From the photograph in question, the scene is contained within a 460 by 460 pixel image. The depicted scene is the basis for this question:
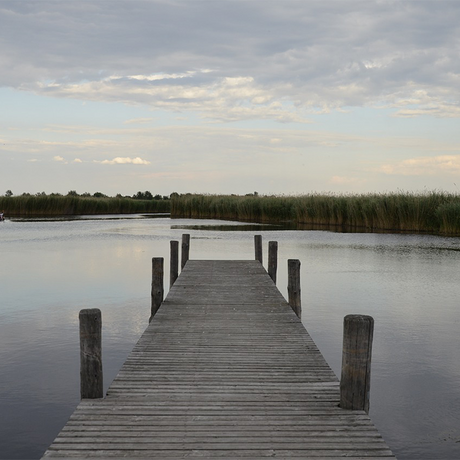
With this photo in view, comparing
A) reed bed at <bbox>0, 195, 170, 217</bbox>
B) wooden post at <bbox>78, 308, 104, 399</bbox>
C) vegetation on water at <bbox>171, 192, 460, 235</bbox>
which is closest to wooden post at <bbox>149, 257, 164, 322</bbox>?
wooden post at <bbox>78, 308, 104, 399</bbox>

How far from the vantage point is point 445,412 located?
6.37 meters

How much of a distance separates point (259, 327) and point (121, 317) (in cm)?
450

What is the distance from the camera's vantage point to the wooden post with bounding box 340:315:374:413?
458cm

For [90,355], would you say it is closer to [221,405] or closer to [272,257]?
[221,405]

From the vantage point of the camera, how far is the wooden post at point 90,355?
484cm

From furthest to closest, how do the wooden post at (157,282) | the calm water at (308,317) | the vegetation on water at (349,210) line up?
the vegetation on water at (349,210) → the wooden post at (157,282) → the calm water at (308,317)

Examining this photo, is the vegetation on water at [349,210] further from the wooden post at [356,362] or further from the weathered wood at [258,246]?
the wooden post at [356,362]

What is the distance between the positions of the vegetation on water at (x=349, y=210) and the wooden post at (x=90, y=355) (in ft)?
84.4

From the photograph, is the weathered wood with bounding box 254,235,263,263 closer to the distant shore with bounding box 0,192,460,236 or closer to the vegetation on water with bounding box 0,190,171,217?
the distant shore with bounding box 0,192,460,236

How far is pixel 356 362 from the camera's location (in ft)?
15.1

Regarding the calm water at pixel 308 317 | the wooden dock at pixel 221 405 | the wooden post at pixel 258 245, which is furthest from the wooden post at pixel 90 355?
the wooden post at pixel 258 245

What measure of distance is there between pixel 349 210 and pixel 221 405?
30975 millimetres

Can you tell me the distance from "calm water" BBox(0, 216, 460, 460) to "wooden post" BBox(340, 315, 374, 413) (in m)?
1.31

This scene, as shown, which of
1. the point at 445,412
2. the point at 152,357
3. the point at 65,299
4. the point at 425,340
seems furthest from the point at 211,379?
the point at 65,299
